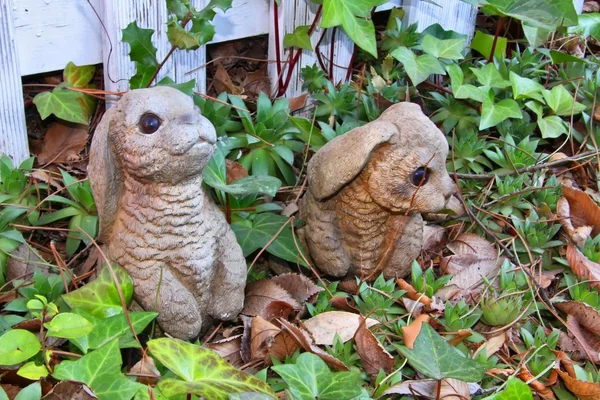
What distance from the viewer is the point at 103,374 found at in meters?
1.49

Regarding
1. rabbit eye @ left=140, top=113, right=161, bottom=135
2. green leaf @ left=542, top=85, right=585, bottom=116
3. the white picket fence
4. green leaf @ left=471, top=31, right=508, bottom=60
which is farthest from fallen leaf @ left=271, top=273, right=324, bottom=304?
green leaf @ left=471, top=31, right=508, bottom=60

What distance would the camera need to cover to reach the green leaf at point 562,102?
2.73 metres

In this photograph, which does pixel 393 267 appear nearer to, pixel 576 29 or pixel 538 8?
pixel 538 8

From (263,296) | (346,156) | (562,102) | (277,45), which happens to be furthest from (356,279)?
(562,102)

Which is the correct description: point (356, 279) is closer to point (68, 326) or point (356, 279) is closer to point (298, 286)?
point (298, 286)

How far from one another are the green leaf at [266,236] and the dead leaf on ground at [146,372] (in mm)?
489

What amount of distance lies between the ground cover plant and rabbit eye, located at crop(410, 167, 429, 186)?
33 centimetres

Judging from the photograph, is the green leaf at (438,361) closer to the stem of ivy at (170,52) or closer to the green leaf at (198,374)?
the green leaf at (198,374)

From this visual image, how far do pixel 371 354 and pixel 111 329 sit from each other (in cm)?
64

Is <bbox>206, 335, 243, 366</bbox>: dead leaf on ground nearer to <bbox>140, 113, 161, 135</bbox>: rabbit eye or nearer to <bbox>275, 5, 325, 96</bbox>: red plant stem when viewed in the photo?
<bbox>140, 113, 161, 135</bbox>: rabbit eye

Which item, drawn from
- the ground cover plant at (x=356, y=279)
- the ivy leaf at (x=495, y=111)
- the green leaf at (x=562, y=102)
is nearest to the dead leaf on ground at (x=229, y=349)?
the ground cover plant at (x=356, y=279)

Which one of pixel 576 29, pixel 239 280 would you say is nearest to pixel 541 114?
pixel 576 29

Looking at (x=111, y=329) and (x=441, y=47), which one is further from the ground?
(x=441, y=47)

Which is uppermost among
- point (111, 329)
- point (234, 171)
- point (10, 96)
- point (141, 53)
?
point (141, 53)
